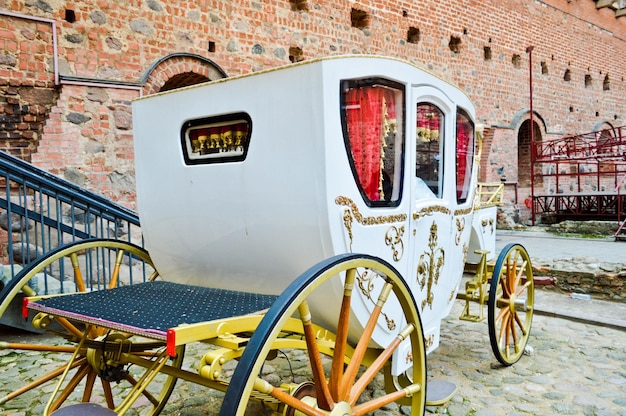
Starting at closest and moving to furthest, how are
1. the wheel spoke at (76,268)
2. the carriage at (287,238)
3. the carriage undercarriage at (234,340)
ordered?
the carriage undercarriage at (234,340) → the carriage at (287,238) → the wheel spoke at (76,268)

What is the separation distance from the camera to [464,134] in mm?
3354

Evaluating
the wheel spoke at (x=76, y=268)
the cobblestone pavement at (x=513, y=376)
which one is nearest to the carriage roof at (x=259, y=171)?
the wheel spoke at (x=76, y=268)

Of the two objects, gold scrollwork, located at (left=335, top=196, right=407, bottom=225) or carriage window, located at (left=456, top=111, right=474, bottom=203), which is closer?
gold scrollwork, located at (left=335, top=196, right=407, bottom=225)

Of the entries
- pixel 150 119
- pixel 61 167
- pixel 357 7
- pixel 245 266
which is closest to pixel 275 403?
pixel 245 266

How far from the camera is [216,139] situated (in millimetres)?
2338

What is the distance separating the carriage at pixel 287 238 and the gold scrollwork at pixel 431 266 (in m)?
0.01

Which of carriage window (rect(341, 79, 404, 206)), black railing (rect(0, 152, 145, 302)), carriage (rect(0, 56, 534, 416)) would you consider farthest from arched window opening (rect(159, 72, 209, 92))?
carriage window (rect(341, 79, 404, 206))

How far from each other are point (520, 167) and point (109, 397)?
1615cm

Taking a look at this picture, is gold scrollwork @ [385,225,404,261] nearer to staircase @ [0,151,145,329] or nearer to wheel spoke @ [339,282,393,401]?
wheel spoke @ [339,282,393,401]

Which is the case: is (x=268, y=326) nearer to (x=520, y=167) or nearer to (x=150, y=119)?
(x=150, y=119)

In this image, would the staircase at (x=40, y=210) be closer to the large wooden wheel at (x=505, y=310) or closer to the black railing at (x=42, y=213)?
the black railing at (x=42, y=213)

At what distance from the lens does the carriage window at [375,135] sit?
214 cm

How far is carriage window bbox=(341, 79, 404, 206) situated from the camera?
2141mm

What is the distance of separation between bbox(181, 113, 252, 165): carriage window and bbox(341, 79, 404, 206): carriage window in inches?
18.5
